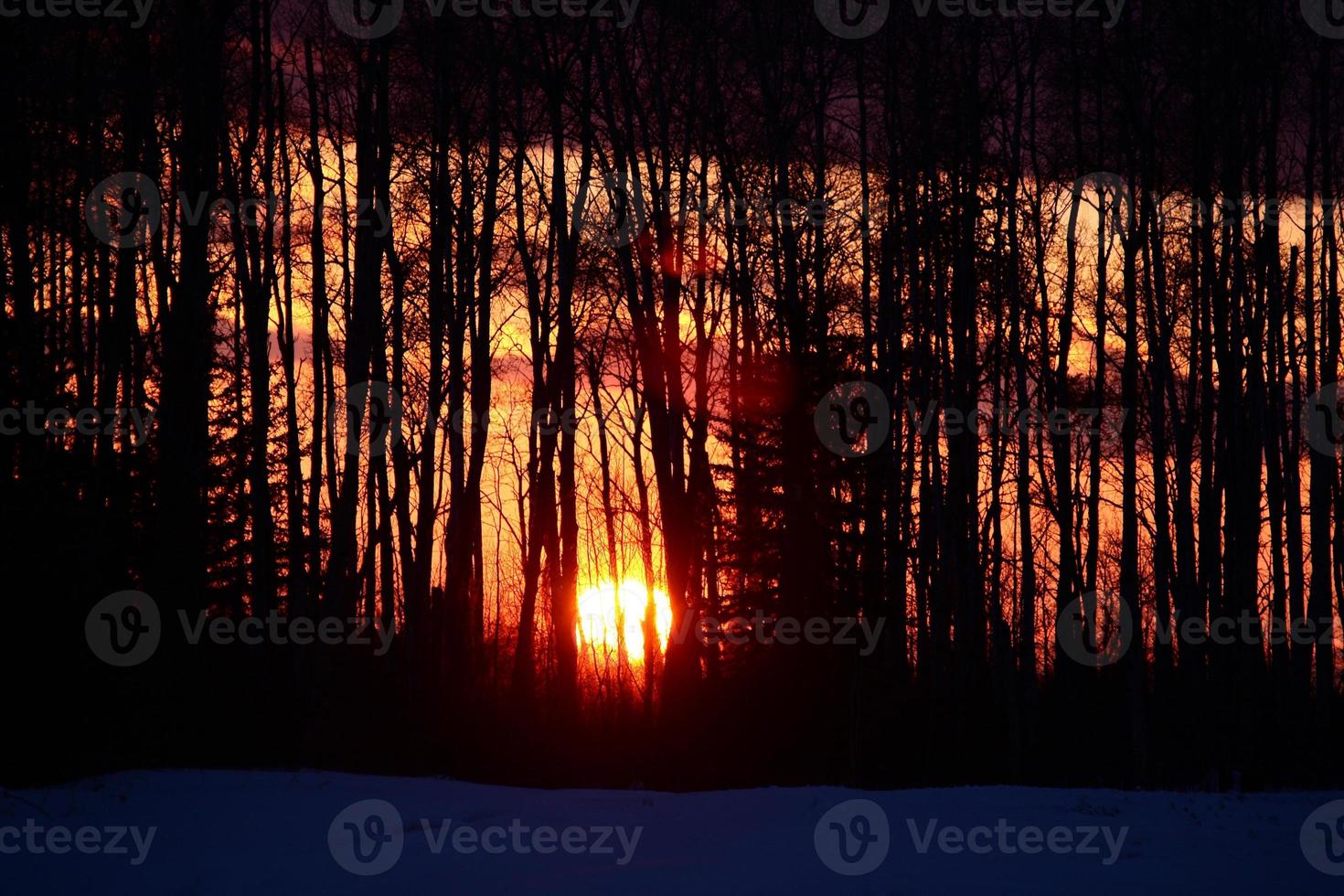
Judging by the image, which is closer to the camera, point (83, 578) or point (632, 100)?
point (83, 578)

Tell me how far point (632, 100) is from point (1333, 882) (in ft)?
49.4

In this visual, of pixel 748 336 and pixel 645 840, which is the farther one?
pixel 748 336

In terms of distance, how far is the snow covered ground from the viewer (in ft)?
26.5

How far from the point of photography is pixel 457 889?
803cm

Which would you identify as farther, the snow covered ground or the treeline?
the treeline

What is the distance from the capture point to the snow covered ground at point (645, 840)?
8.08m

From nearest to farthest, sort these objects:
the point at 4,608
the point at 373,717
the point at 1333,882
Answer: the point at 1333,882, the point at 4,608, the point at 373,717

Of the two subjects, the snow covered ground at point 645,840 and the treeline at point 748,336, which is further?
the treeline at point 748,336

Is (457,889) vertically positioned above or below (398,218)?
below

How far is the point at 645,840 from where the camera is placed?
9.44 metres

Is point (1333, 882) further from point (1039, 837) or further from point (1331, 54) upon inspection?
point (1331, 54)

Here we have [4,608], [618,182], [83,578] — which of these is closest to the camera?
[4,608]

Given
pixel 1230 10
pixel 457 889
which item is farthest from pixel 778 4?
pixel 457 889

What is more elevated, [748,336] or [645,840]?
[748,336]
